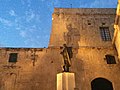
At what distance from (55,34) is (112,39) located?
5279 millimetres

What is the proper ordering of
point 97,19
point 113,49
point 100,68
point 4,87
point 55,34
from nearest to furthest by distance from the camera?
point 4,87, point 100,68, point 113,49, point 55,34, point 97,19

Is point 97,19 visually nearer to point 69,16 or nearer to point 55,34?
point 69,16

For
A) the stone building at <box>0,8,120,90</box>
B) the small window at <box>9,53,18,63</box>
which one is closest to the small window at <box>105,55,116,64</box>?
the stone building at <box>0,8,120,90</box>

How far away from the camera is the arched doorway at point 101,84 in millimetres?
15242

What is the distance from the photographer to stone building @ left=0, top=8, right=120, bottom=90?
14633 mm

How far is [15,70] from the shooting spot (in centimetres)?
1513

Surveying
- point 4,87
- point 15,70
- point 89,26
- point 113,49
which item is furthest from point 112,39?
point 4,87

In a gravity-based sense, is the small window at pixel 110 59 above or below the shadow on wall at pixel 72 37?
below

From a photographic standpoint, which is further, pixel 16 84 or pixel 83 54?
pixel 83 54

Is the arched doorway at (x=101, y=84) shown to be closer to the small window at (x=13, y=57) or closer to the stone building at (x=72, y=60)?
the stone building at (x=72, y=60)

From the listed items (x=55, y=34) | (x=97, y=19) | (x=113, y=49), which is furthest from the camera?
(x=97, y=19)

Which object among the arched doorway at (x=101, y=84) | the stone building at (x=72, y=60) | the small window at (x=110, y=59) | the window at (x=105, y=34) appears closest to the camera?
the stone building at (x=72, y=60)

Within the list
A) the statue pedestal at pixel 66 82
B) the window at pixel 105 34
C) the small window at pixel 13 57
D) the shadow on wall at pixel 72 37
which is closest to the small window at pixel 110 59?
the window at pixel 105 34

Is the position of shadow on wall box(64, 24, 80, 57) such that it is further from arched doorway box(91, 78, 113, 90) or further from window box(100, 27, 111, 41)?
arched doorway box(91, 78, 113, 90)
